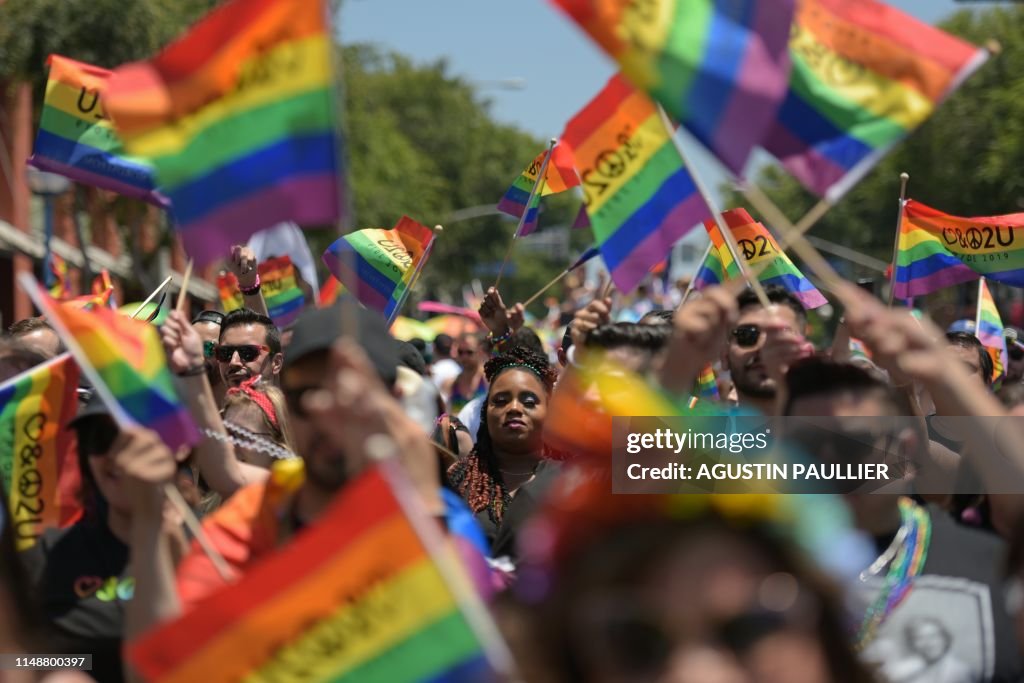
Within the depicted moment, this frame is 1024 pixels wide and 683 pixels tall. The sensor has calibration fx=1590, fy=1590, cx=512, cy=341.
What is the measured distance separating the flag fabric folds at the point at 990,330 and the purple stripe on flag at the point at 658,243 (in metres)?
4.58

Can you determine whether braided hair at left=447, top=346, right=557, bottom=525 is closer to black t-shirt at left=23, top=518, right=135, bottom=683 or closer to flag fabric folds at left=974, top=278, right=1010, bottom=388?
black t-shirt at left=23, top=518, right=135, bottom=683

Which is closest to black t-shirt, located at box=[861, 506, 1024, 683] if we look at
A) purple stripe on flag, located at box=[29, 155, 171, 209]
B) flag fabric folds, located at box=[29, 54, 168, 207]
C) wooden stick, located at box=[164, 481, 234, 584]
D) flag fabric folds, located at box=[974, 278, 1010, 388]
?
wooden stick, located at box=[164, 481, 234, 584]

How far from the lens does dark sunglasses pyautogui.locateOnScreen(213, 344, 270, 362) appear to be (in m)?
7.23

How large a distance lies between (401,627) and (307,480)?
679mm

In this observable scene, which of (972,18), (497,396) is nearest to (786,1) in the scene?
(497,396)

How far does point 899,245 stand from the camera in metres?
7.31

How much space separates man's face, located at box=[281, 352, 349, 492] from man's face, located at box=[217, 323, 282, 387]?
3.48 m

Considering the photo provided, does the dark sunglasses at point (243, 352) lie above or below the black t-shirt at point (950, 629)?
below

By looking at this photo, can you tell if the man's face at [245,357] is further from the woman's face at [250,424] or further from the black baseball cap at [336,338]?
the black baseball cap at [336,338]

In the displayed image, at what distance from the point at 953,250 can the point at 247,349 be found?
11.2ft

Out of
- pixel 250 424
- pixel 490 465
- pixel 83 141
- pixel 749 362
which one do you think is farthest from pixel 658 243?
pixel 83 141

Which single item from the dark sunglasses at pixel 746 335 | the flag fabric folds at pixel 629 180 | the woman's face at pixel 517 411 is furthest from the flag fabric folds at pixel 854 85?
the woman's face at pixel 517 411

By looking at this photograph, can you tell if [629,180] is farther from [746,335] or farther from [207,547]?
[207,547]

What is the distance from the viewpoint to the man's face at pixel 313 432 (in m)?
3.45
